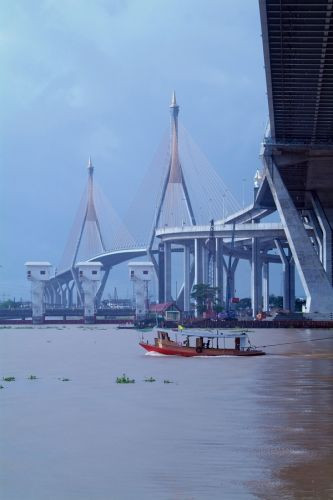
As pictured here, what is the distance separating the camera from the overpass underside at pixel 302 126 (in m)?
60.8

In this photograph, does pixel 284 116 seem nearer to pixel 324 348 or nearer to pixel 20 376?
pixel 324 348

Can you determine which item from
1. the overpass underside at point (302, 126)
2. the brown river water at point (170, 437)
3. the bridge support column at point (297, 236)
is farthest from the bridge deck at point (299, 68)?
the brown river water at point (170, 437)

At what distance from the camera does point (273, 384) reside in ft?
116

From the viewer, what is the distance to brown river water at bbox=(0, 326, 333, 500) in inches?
682

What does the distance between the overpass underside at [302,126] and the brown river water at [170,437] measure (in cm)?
2650

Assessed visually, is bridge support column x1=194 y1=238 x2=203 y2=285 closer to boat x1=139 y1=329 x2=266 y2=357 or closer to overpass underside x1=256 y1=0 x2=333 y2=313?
overpass underside x1=256 y1=0 x2=333 y2=313

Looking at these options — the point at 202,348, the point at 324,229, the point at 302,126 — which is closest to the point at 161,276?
the point at 324,229

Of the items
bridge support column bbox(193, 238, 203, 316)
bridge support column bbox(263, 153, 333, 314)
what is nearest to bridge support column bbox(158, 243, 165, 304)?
bridge support column bbox(193, 238, 203, 316)

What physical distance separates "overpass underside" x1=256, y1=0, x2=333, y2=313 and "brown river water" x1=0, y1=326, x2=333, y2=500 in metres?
26.5

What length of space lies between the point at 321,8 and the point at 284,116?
24.5 meters

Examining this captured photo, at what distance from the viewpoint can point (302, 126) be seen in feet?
280

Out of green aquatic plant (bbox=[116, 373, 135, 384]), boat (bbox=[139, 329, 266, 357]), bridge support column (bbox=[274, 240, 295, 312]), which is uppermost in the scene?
bridge support column (bbox=[274, 240, 295, 312])

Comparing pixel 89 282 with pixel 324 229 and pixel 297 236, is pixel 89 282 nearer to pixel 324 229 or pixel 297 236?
pixel 324 229

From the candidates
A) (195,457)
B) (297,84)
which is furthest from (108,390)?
(297,84)
